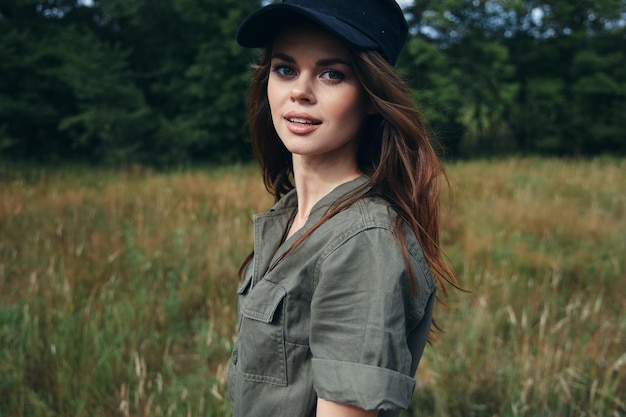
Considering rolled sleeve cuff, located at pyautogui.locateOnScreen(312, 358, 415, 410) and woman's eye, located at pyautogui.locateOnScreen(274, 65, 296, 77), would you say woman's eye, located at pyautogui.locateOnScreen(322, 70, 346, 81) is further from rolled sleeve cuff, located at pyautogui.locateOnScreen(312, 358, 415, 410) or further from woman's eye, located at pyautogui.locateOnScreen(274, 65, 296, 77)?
rolled sleeve cuff, located at pyautogui.locateOnScreen(312, 358, 415, 410)

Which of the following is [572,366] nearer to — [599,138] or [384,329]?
[384,329]

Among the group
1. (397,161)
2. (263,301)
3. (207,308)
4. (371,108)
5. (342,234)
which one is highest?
(371,108)

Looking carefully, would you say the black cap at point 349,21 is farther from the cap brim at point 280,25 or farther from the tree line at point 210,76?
the tree line at point 210,76

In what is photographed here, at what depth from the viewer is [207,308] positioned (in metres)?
3.37

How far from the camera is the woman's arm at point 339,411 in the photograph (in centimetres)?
103

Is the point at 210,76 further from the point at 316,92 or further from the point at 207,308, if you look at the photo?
the point at 316,92

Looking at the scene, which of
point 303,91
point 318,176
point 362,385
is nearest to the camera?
point 362,385

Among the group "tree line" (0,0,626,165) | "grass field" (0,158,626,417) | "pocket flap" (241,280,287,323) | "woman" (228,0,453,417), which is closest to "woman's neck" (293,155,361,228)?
"woman" (228,0,453,417)

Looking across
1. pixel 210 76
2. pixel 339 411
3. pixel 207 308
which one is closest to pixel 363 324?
pixel 339 411

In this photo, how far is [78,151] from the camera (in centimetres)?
1372

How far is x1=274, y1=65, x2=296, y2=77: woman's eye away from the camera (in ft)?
4.16

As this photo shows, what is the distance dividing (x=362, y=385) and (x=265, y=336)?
264 millimetres

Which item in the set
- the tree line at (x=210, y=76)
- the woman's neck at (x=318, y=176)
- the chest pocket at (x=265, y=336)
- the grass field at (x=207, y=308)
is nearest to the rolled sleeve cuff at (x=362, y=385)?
the chest pocket at (x=265, y=336)

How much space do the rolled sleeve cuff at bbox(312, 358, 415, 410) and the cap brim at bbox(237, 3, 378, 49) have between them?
653 mm
